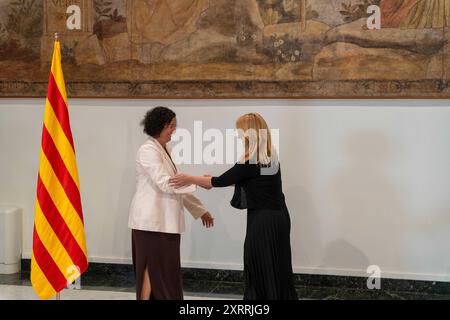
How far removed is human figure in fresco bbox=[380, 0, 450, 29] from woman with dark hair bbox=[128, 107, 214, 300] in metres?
3.33

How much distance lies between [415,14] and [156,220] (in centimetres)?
427

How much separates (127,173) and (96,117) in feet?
2.97

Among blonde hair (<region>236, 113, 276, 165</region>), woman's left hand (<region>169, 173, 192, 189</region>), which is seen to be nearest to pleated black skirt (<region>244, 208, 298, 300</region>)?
blonde hair (<region>236, 113, 276, 165</region>)

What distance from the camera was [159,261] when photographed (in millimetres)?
6367

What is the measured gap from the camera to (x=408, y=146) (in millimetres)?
8055

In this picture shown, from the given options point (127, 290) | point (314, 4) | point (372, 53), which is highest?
point (314, 4)

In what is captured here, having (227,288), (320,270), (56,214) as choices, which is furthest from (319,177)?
(56,214)

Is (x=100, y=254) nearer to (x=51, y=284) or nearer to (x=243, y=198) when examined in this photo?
(x=51, y=284)

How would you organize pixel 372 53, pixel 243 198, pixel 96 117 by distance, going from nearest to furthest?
pixel 243 198
pixel 372 53
pixel 96 117

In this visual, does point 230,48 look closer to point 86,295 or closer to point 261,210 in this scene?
point 261,210

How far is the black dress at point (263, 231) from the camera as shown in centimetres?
615

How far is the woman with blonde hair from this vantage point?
6.12 m

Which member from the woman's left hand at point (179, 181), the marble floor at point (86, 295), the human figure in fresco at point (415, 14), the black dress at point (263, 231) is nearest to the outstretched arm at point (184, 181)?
the woman's left hand at point (179, 181)

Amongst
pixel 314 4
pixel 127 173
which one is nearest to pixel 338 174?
pixel 314 4
